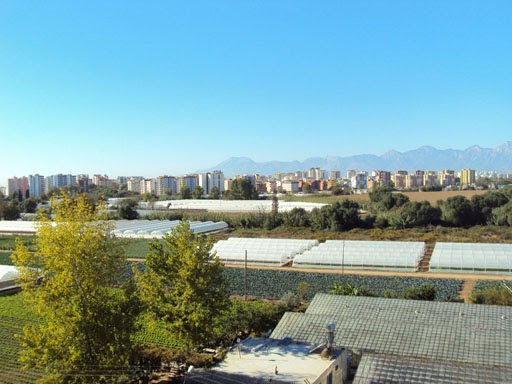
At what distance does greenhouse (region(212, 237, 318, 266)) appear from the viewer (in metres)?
37.8

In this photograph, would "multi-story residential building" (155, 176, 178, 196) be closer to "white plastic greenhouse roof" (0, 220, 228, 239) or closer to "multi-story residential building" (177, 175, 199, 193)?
"multi-story residential building" (177, 175, 199, 193)

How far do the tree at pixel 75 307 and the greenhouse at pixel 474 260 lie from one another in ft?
81.8

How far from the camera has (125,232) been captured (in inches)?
2125

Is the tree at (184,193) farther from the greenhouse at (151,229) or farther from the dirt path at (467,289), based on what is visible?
the dirt path at (467,289)

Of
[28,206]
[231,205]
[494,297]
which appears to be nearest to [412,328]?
[494,297]

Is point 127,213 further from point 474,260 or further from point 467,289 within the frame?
point 467,289

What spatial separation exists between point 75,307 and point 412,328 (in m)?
10.8

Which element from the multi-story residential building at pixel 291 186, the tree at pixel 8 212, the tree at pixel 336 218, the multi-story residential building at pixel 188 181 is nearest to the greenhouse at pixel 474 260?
the tree at pixel 336 218

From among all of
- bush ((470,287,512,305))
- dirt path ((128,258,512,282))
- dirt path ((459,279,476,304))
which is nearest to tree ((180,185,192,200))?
dirt path ((128,258,512,282))

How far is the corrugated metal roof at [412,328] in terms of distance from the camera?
14219 millimetres

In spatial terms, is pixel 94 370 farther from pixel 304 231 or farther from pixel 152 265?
pixel 304 231

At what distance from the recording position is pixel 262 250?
129 feet

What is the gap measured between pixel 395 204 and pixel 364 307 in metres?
43.7

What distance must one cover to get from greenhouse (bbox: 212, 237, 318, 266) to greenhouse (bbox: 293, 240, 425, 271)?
1.80 metres
